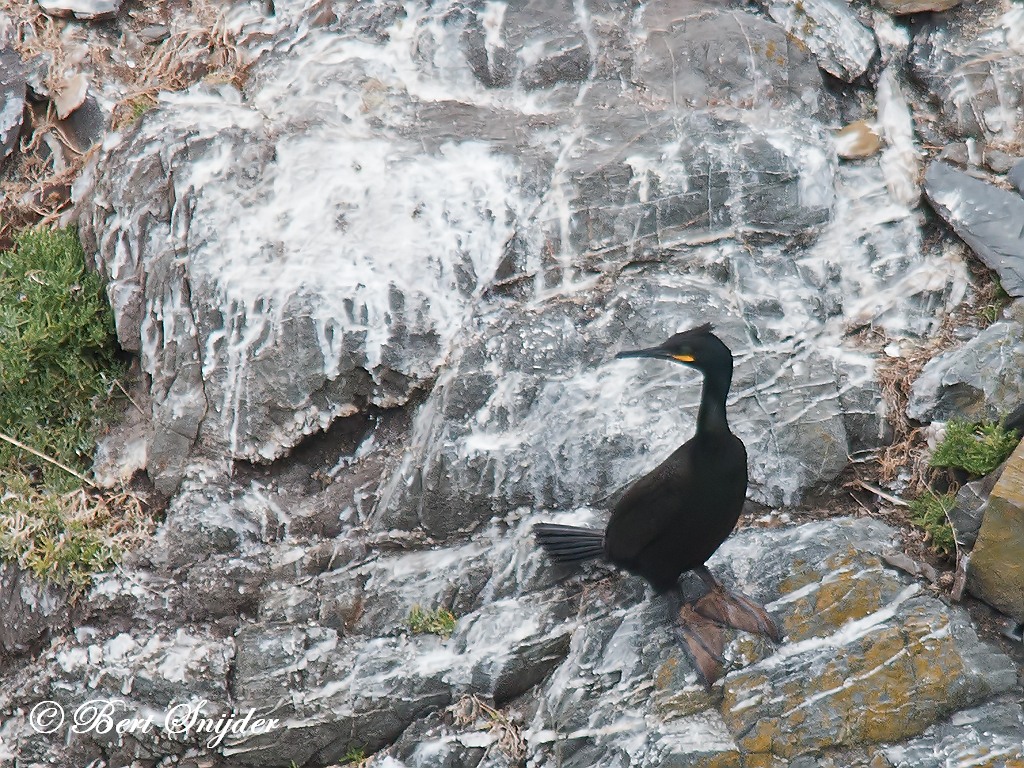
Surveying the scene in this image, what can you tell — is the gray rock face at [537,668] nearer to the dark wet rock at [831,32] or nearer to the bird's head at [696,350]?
the bird's head at [696,350]

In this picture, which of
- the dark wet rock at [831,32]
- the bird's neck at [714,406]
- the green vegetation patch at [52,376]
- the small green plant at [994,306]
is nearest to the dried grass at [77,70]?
the green vegetation patch at [52,376]

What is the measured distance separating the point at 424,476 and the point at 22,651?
6.31 feet

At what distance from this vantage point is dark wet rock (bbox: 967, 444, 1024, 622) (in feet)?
14.0

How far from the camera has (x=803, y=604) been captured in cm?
443

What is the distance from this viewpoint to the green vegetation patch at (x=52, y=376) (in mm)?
Answer: 5352

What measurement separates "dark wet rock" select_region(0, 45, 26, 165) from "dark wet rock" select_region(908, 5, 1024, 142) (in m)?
4.81

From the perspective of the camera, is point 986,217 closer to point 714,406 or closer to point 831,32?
point 831,32

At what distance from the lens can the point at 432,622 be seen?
15.7 feet

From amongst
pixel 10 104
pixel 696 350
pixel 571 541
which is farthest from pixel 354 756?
pixel 10 104

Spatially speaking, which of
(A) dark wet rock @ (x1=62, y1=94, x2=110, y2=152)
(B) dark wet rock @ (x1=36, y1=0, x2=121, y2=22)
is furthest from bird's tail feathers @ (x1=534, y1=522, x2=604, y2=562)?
(B) dark wet rock @ (x1=36, y1=0, x2=121, y2=22)

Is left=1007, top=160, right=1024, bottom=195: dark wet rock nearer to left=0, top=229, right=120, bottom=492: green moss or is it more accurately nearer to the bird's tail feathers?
the bird's tail feathers

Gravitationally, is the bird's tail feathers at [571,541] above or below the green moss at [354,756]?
above

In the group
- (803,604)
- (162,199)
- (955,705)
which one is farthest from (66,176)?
(955,705)

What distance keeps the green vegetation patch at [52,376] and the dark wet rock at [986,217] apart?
4.12 meters
